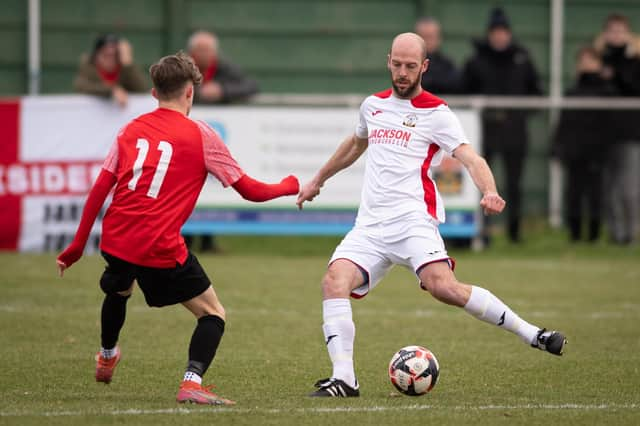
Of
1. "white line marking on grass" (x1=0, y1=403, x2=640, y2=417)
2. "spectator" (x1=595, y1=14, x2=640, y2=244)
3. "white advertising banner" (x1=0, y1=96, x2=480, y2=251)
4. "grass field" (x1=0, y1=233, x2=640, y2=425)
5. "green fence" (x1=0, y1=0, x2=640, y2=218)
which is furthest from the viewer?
"green fence" (x1=0, y1=0, x2=640, y2=218)

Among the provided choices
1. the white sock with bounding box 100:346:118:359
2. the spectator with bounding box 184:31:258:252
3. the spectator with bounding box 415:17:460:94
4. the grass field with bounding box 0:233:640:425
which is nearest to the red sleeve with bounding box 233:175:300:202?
the grass field with bounding box 0:233:640:425

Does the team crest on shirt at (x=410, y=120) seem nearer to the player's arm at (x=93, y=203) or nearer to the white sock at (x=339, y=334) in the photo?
the white sock at (x=339, y=334)

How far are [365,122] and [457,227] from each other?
321 inches

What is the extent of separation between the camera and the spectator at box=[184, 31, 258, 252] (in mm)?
15484

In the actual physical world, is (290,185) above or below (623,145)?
above

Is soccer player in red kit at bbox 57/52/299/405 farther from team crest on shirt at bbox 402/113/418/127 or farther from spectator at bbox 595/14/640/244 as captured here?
spectator at bbox 595/14/640/244

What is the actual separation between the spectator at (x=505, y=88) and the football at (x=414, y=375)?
30.6 ft

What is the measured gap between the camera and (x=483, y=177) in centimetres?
714

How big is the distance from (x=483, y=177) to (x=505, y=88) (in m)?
9.86

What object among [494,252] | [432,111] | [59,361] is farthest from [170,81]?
[494,252]

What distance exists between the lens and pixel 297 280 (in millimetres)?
13164

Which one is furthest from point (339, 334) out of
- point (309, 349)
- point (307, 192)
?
point (309, 349)

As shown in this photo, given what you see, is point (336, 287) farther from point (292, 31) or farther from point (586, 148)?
point (292, 31)

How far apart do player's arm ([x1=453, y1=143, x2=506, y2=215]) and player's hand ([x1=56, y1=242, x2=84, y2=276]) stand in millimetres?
2231
